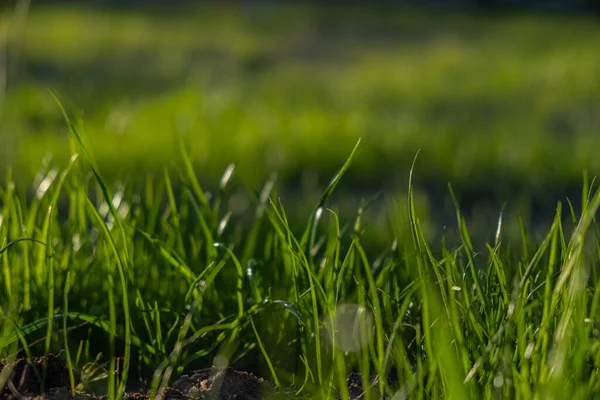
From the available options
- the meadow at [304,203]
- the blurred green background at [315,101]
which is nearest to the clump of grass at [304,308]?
the meadow at [304,203]

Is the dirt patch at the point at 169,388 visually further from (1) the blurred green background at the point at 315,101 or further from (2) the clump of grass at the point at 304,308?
(1) the blurred green background at the point at 315,101

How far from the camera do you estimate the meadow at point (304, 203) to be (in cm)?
118

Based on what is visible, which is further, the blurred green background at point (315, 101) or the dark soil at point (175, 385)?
the blurred green background at point (315, 101)

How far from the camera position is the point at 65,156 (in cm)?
372

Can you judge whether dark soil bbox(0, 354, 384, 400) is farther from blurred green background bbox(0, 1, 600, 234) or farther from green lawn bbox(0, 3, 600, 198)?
green lawn bbox(0, 3, 600, 198)

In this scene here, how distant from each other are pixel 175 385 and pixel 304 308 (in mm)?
243

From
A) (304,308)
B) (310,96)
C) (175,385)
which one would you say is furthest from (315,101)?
(175,385)

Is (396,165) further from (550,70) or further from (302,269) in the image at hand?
(550,70)

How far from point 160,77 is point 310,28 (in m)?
4.33

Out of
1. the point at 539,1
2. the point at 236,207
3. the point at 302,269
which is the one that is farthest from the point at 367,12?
the point at 302,269

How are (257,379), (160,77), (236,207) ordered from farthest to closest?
1. (160,77)
2. (236,207)
3. (257,379)

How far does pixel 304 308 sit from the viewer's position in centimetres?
136

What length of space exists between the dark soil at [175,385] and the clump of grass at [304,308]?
20 millimetres

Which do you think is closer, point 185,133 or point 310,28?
point 185,133
